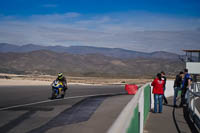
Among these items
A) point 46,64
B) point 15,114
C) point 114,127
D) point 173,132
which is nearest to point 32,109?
point 15,114

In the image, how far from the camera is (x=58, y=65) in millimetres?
182750

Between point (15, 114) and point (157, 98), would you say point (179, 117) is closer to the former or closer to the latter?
point (157, 98)

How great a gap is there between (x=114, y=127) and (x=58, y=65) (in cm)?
18072

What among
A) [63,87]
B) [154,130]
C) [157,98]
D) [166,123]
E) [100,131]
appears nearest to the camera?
[100,131]

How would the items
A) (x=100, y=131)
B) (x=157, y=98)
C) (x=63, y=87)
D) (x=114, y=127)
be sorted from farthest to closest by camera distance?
(x=63, y=87), (x=157, y=98), (x=100, y=131), (x=114, y=127)

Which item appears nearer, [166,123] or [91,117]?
[166,123]

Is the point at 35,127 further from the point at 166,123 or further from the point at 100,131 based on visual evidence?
the point at 166,123

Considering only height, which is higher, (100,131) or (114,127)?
(114,127)

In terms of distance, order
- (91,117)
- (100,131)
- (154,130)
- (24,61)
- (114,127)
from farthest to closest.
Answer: (24,61) → (91,117) → (154,130) → (100,131) → (114,127)

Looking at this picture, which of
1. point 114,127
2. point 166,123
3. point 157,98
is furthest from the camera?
point 157,98

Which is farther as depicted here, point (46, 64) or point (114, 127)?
point (46, 64)

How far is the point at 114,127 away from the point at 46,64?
180 metres

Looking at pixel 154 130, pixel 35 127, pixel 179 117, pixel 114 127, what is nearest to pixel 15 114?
pixel 35 127

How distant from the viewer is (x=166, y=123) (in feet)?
38.4
